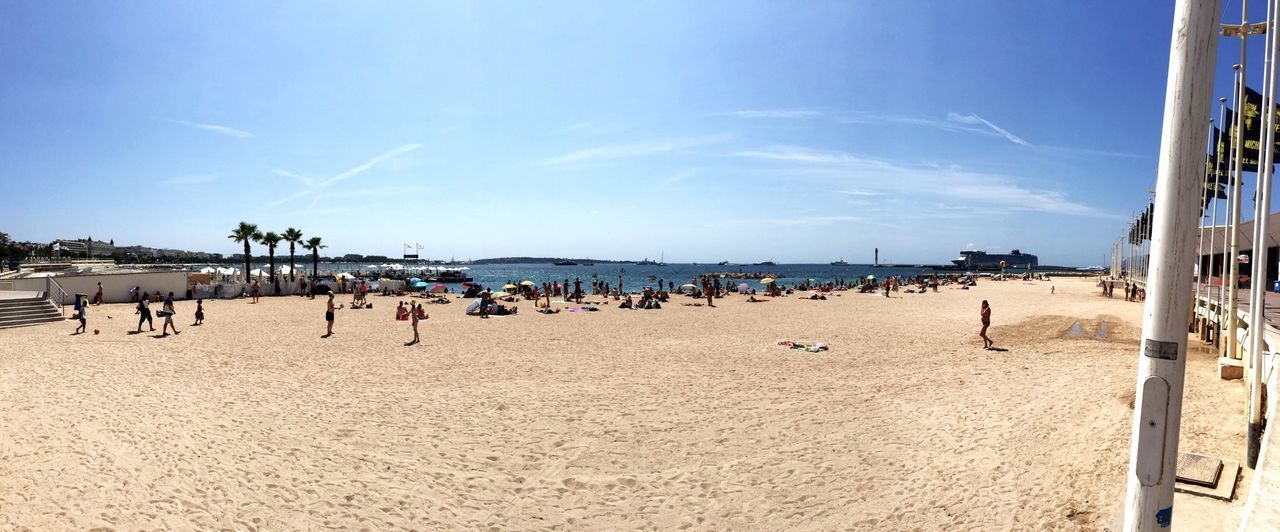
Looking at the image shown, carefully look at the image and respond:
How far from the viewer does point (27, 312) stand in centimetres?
2206

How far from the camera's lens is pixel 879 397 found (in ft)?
37.6

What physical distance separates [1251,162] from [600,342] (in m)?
16.1

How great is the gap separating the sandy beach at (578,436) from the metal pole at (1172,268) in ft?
12.8

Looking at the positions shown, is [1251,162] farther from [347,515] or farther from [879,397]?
[347,515]

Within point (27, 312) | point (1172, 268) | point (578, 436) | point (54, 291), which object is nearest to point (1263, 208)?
point (1172, 268)

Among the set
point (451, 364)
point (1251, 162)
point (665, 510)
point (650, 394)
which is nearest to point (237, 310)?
point (451, 364)

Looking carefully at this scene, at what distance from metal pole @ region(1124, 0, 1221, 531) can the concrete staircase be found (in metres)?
30.4

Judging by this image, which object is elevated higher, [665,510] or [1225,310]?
[1225,310]

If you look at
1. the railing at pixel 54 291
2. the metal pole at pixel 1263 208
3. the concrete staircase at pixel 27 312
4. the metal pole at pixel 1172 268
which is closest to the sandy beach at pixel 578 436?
the metal pole at pixel 1263 208

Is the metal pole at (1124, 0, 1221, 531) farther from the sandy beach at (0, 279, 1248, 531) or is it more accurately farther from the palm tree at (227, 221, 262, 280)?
the palm tree at (227, 221, 262, 280)

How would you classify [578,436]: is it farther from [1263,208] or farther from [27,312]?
[27,312]

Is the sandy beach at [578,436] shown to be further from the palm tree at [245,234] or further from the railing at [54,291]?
the palm tree at [245,234]

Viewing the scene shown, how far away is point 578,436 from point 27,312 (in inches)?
1023

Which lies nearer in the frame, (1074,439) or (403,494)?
(403,494)
